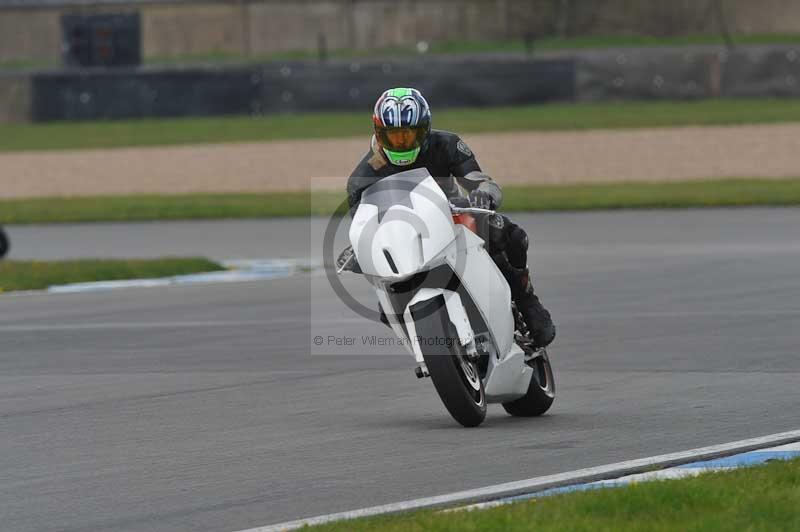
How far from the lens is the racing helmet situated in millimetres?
8562

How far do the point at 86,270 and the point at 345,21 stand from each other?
1637 inches

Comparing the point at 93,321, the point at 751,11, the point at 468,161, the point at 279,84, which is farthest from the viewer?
the point at 751,11

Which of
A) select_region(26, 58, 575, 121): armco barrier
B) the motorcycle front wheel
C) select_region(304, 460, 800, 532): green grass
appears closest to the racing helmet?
the motorcycle front wheel

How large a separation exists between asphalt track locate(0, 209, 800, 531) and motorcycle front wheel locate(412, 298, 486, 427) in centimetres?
17

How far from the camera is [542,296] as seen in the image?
51.1 feet

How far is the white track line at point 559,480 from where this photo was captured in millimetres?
6629

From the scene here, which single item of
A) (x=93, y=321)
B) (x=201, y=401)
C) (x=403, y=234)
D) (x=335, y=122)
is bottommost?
(x=335, y=122)

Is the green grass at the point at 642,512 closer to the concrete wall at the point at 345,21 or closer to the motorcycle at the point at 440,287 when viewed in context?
the motorcycle at the point at 440,287

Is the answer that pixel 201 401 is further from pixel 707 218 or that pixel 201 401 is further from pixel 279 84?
pixel 279 84

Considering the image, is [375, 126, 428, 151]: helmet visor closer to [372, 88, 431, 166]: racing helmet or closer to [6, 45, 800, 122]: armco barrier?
[372, 88, 431, 166]: racing helmet

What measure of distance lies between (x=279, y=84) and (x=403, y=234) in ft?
112

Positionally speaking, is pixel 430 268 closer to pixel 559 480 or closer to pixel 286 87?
pixel 559 480

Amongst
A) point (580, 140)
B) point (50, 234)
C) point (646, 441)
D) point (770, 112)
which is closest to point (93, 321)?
point (646, 441)

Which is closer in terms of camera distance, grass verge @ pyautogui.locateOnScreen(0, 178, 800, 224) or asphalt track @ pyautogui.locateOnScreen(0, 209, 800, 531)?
asphalt track @ pyautogui.locateOnScreen(0, 209, 800, 531)
